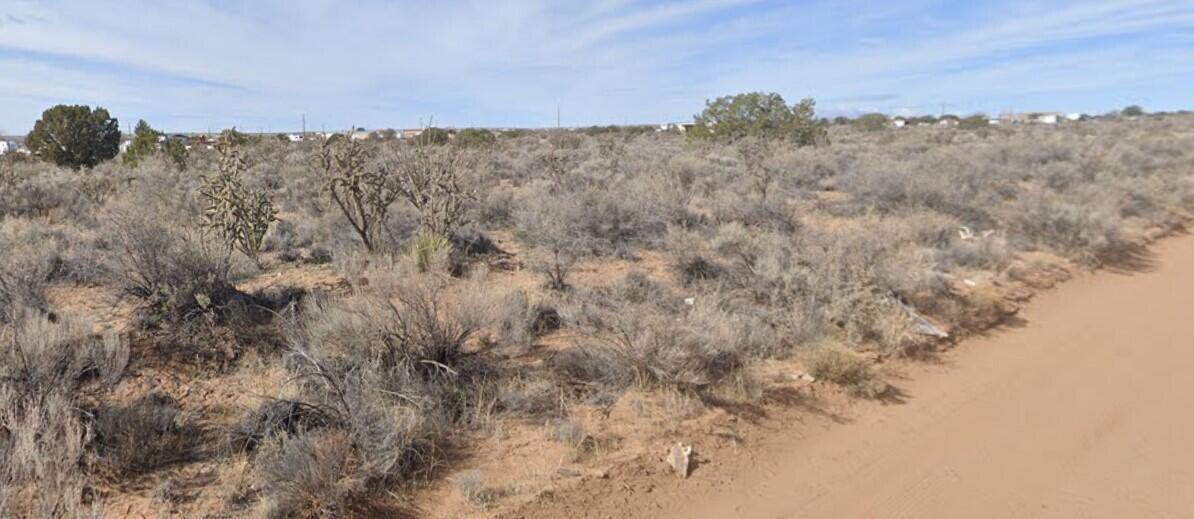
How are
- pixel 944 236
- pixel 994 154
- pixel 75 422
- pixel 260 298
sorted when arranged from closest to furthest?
1. pixel 75 422
2. pixel 260 298
3. pixel 944 236
4. pixel 994 154

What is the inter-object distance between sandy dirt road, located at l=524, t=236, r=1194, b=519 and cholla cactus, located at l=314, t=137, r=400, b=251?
6431 mm

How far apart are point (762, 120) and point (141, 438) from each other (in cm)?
2461

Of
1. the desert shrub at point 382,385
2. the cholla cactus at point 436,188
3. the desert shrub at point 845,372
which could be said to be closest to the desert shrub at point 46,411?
the desert shrub at point 382,385

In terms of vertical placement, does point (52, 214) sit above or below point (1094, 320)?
above

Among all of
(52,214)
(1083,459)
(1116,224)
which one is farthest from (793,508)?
(52,214)

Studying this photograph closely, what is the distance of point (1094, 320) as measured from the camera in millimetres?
8000

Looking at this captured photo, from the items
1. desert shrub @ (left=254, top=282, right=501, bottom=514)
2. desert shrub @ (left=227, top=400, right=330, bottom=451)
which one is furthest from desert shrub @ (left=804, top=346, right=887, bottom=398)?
desert shrub @ (left=227, top=400, right=330, bottom=451)

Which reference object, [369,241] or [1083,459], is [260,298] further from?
[1083,459]

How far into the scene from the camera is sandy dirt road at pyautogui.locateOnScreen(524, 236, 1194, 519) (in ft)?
14.2

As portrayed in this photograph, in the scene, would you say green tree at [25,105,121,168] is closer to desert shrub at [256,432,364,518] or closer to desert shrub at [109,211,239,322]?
desert shrub at [109,211,239,322]

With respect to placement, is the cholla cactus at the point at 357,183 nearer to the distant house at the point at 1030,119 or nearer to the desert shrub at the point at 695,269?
the desert shrub at the point at 695,269

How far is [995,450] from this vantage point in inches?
197

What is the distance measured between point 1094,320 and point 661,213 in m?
6.12

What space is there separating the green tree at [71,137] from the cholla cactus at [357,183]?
57.8 feet
